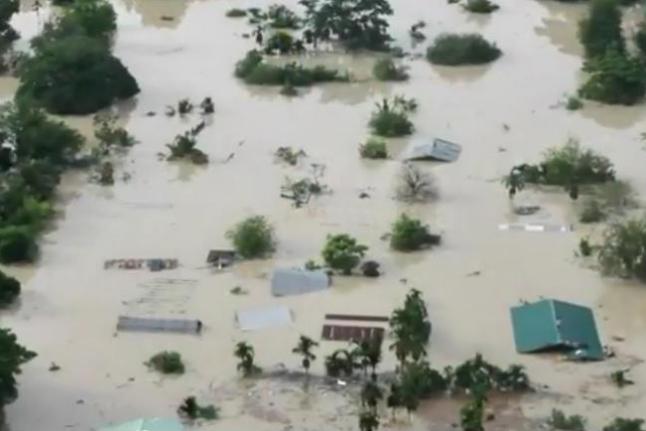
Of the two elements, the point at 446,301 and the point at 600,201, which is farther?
the point at 600,201

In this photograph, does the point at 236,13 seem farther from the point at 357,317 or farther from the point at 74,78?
the point at 357,317

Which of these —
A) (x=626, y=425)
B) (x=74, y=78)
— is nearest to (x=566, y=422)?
(x=626, y=425)

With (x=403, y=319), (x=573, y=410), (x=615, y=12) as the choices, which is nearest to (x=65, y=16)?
(x=615, y=12)

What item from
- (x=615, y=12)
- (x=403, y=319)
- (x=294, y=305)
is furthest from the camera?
(x=615, y=12)

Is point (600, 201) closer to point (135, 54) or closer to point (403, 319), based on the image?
point (403, 319)

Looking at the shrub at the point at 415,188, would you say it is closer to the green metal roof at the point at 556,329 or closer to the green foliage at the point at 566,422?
the green metal roof at the point at 556,329

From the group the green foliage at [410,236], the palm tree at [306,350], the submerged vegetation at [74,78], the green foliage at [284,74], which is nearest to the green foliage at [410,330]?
the palm tree at [306,350]

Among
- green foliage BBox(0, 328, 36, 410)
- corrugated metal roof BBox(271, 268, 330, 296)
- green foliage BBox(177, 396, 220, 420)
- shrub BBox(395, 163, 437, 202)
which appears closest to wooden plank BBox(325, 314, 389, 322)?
corrugated metal roof BBox(271, 268, 330, 296)
